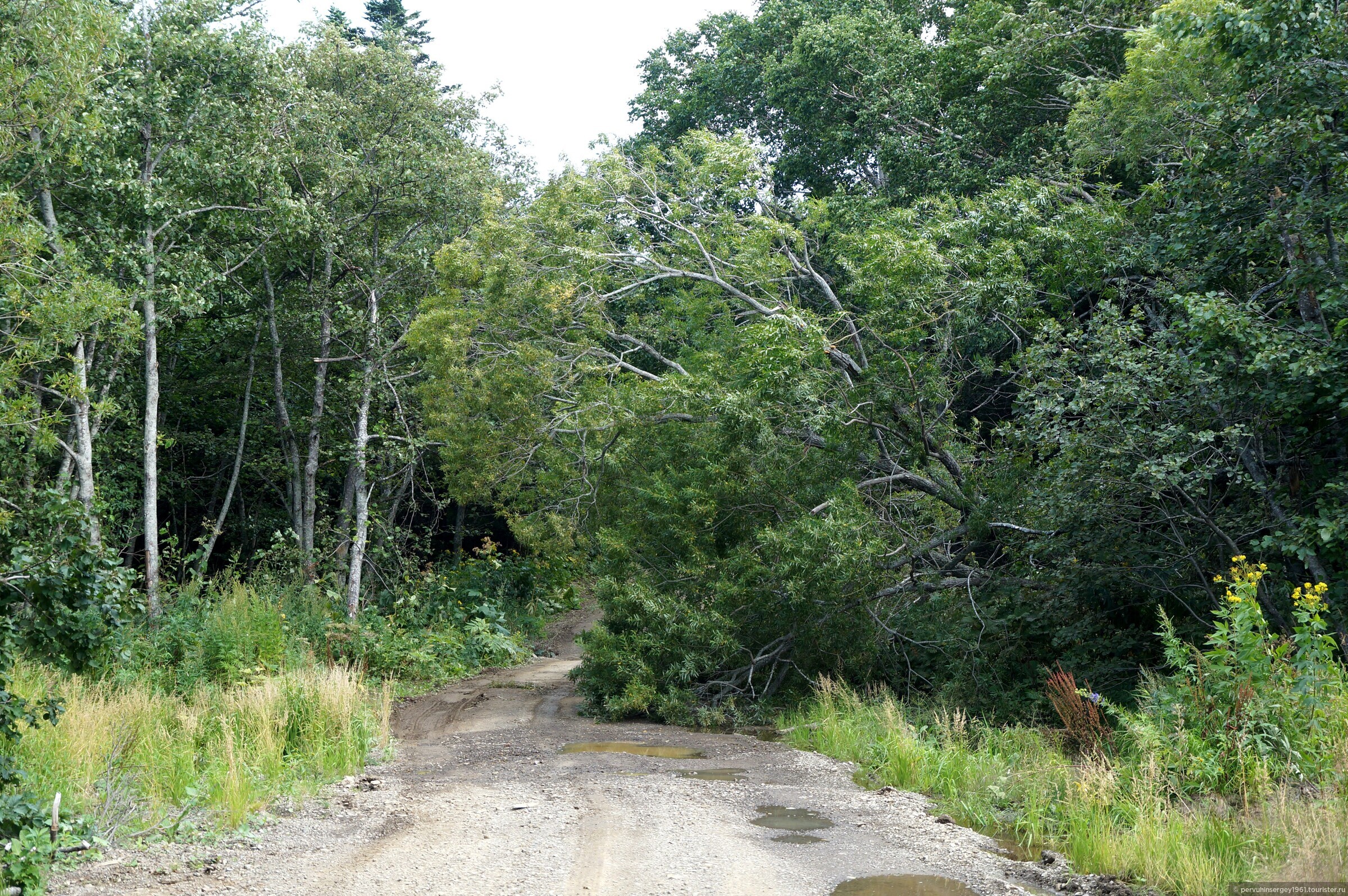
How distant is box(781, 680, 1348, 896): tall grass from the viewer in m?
4.98

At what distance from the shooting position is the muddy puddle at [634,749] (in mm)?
10539

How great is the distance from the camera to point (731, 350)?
15.9 meters

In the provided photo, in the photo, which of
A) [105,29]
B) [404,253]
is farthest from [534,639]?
[105,29]

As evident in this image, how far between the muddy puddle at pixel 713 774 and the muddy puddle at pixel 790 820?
51.6 inches

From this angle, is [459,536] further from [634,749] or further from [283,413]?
[634,749]

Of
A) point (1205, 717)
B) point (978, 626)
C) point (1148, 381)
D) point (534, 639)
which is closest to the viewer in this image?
point (1205, 717)

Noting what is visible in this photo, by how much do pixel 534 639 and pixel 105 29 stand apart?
48.8 feet

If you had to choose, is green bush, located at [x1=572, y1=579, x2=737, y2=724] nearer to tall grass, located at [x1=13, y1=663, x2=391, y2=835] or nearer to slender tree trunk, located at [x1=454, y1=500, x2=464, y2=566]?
tall grass, located at [x1=13, y1=663, x2=391, y2=835]

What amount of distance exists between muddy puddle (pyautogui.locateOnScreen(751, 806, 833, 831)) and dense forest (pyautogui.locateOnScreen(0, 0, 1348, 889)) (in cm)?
291

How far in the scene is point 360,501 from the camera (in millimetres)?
16891

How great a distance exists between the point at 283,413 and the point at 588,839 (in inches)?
563

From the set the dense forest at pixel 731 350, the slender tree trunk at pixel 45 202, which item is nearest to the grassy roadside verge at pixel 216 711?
the dense forest at pixel 731 350

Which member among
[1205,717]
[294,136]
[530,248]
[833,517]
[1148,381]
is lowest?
[1205,717]

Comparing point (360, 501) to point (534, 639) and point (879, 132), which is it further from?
point (879, 132)
